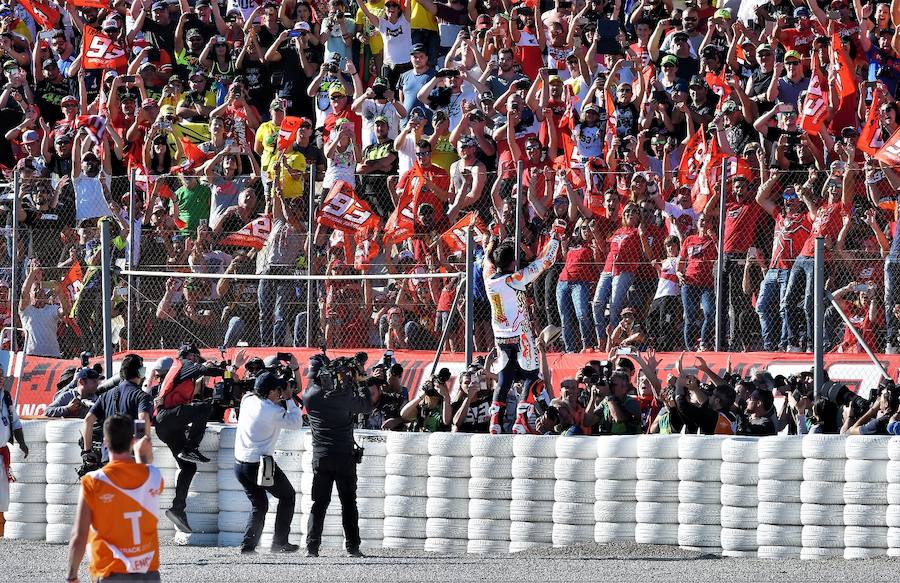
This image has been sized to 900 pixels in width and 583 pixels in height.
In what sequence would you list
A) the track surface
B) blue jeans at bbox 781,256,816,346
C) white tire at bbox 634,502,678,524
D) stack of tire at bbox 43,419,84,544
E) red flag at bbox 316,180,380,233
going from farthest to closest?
red flag at bbox 316,180,380,233 < blue jeans at bbox 781,256,816,346 < stack of tire at bbox 43,419,84,544 < white tire at bbox 634,502,678,524 < the track surface

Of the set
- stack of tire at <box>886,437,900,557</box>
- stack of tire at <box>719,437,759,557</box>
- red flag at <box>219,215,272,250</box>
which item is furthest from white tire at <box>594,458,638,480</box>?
red flag at <box>219,215,272,250</box>

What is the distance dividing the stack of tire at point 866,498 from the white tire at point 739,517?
1.82 ft

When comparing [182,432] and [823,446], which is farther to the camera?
[182,432]

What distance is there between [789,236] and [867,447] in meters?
3.05

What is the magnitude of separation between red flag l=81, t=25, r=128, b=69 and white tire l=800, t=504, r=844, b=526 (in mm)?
12015

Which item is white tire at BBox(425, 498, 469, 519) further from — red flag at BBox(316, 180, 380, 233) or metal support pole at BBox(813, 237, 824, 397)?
red flag at BBox(316, 180, 380, 233)

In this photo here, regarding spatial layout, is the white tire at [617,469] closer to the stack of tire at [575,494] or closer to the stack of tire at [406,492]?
the stack of tire at [575,494]

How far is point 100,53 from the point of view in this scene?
1939cm

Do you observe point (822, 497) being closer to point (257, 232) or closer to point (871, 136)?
point (871, 136)

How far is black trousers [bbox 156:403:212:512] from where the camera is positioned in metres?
11.1

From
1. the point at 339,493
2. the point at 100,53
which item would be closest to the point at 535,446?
the point at 339,493

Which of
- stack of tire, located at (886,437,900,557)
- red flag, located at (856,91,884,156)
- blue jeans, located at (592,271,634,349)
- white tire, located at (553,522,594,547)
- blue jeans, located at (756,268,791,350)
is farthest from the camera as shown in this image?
red flag, located at (856,91,884,156)

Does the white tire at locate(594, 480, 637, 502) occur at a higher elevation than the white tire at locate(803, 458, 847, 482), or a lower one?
lower

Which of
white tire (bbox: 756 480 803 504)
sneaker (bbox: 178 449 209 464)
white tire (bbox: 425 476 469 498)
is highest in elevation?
sneaker (bbox: 178 449 209 464)
